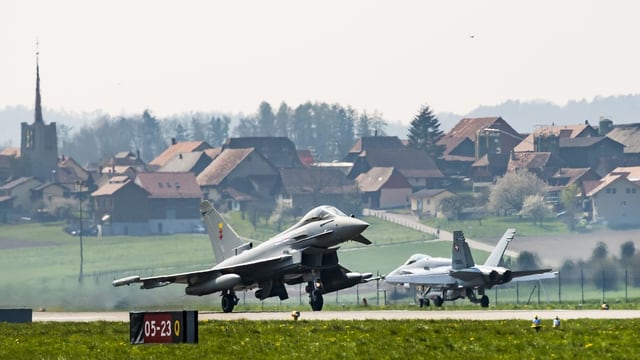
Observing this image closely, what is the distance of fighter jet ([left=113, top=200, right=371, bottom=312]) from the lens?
59.0m

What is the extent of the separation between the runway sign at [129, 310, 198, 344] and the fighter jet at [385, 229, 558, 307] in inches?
1359

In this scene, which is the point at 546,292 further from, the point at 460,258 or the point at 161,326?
the point at 161,326

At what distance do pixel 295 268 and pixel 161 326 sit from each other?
84.5ft

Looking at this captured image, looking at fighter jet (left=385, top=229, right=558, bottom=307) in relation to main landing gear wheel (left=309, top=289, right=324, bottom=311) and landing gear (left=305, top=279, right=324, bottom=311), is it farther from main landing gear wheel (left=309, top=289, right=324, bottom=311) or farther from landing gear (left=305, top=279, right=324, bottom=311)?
main landing gear wheel (left=309, top=289, right=324, bottom=311)

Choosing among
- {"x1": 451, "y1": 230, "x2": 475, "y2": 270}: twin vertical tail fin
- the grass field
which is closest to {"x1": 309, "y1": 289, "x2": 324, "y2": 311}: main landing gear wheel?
{"x1": 451, "y1": 230, "x2": 475, "y2": 270}: twin vertical tail fin

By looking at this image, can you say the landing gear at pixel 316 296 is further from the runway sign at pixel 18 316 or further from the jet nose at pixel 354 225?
the runway sign at pixel 18 316

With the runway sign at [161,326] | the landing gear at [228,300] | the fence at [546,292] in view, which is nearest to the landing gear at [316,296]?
the landing gear at [228,300]

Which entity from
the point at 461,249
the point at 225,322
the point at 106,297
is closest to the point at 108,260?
the point at 106,297

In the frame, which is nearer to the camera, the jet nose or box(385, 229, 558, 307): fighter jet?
the jet nose

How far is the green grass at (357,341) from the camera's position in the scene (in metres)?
36.0

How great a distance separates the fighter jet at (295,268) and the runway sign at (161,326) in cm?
2373

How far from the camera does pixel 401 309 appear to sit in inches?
2458

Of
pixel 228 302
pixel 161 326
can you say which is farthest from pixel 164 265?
pixel 161 326

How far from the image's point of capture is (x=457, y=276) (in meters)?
68.3
